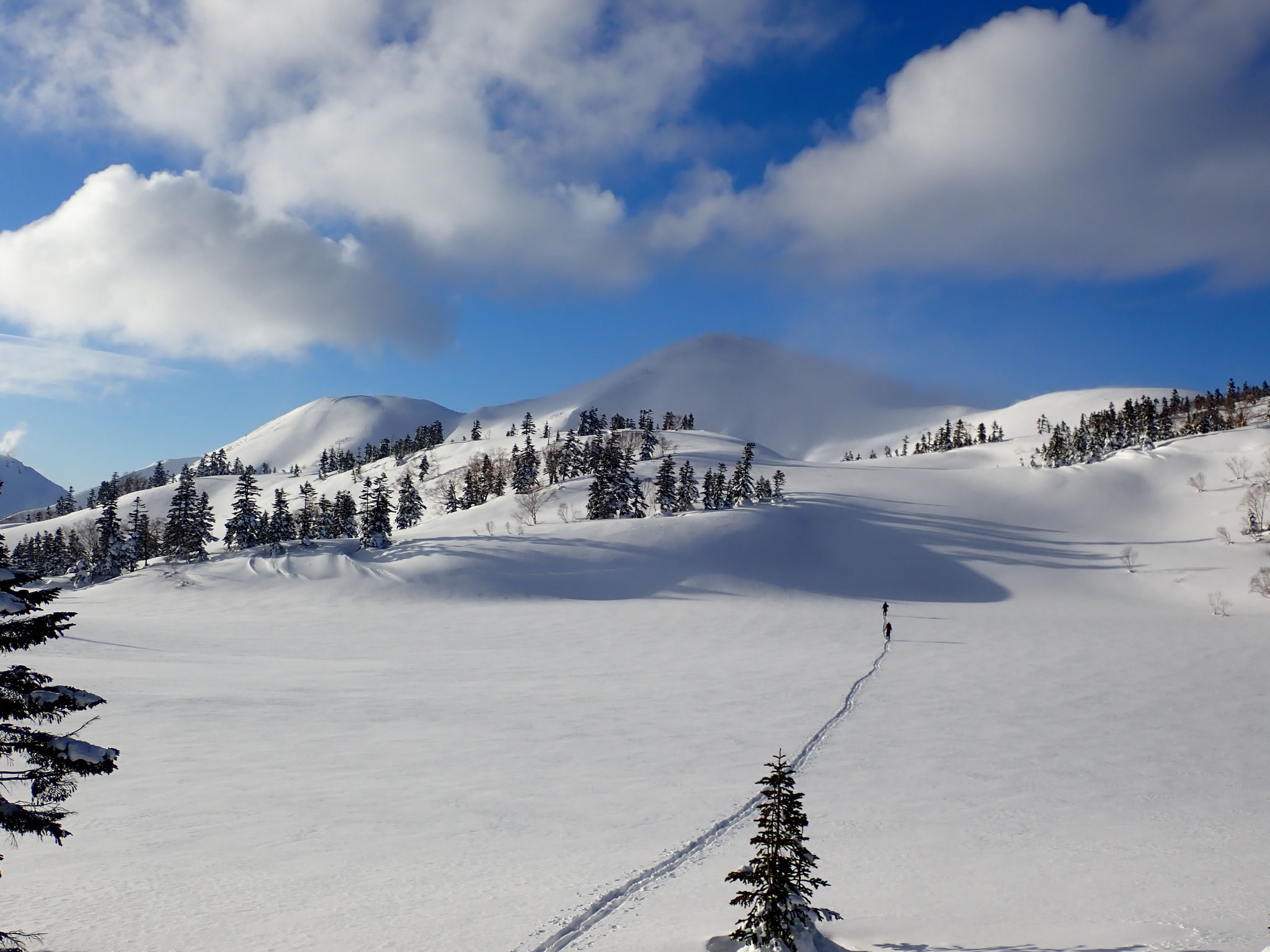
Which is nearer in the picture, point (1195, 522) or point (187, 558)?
point (187, 558)

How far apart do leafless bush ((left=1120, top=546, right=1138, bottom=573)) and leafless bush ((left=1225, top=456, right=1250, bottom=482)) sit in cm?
3189

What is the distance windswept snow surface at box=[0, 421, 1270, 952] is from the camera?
9938 millimetres

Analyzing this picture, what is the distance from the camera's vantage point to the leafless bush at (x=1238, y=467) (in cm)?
9331

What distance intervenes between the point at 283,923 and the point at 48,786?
3.88m

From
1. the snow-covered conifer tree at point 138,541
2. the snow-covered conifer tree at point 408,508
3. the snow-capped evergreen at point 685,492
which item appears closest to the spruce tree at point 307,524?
the snow-covered conifer tree at point 408,508

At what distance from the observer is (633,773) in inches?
680

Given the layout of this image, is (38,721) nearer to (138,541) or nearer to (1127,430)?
(138,541)

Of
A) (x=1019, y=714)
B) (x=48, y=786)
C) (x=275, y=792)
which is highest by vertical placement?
(x=48, y=786)

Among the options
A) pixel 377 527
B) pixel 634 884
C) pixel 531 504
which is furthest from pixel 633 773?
pixel 531 504

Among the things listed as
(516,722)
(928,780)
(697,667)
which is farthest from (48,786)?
(697,667)

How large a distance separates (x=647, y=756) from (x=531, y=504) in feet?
255

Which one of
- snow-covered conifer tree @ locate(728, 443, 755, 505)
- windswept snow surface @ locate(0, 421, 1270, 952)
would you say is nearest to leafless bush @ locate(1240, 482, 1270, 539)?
windswept snow surface @ locate(0, 421, 1270, 952)

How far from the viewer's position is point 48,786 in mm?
7438

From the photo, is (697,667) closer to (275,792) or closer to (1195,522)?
(275,792)
